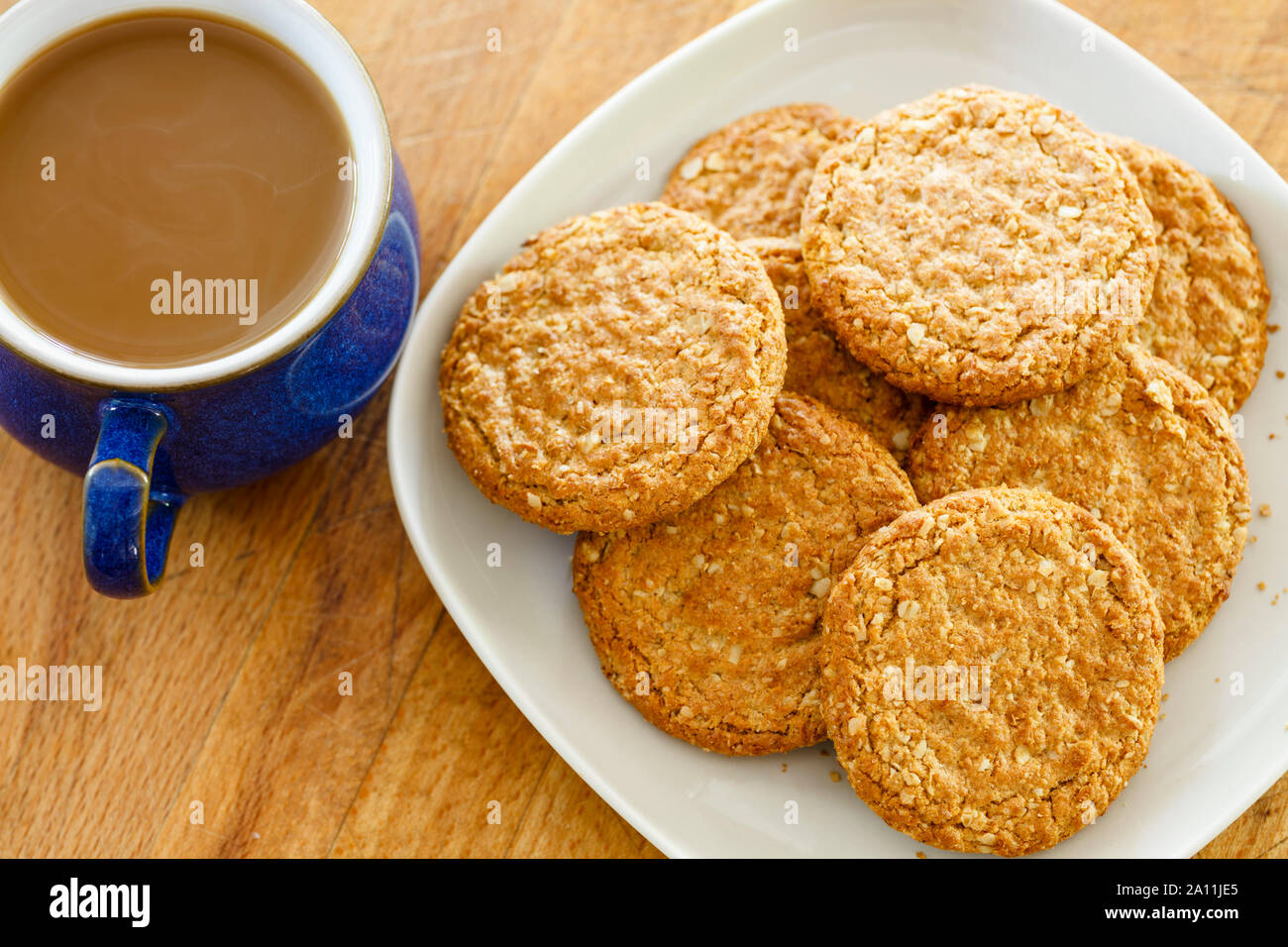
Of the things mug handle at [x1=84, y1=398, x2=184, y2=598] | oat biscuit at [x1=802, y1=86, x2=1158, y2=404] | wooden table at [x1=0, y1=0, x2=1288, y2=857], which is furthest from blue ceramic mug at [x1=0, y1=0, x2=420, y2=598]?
oat biscuit at [x1=802, y1=86, x2=1158, y2=404]

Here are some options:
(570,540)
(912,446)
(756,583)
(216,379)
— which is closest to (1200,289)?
(912,446)

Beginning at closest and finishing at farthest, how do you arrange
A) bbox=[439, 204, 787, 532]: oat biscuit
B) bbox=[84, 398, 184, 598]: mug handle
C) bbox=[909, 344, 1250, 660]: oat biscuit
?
bbox=[84, 398, 184, 598]: mug handle < bbox=[439, 204, 787, 532]: oat biscuit < bbox=[909, 344, 1250, 660]: oat biscuit

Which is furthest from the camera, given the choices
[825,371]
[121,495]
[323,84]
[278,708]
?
[278,708]

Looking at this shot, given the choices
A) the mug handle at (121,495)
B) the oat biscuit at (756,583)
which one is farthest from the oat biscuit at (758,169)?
the mug handle at (121,495)

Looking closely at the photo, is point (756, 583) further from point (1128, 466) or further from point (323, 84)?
point (323, 84)

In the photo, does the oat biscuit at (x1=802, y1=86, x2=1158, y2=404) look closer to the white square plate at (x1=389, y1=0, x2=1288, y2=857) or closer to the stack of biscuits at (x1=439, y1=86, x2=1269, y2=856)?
the stack of biscuits at (x1=439, y1=86, x2=1269, y2=856)
